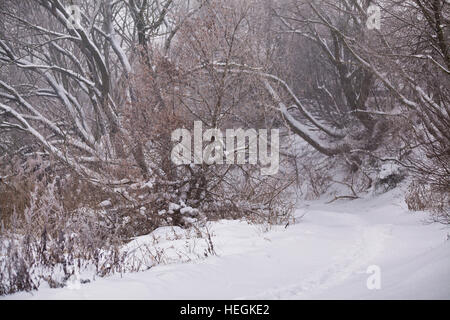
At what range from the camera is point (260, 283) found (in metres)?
4.51

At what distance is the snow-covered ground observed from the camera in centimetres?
388

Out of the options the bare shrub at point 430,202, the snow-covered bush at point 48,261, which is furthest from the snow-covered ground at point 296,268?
the bare shrub at point 430,202

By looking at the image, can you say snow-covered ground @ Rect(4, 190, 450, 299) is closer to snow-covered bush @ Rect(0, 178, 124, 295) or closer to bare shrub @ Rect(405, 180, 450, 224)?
snow-covered bush @ Rect(0, 178, 124, 295)

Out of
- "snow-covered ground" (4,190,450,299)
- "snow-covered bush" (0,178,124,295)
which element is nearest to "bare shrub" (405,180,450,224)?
"snow-covered ground" (4,190,450,299)

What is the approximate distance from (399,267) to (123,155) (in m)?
5.95

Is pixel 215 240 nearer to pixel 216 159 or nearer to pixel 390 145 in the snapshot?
pixel 216 159

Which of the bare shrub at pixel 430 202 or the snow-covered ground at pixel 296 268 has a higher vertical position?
the bare shrub at pixel 430 202

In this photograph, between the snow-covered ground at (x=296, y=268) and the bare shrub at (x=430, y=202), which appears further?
the bare shrub at (x=430, y=202)

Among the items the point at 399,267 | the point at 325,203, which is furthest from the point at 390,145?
the point at 399,267

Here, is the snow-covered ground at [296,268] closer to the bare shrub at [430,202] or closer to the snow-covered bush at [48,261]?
the snow-covered bush at [48,261]

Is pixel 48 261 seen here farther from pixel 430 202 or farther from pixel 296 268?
pixel 430 202

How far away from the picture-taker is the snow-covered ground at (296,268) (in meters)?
3.88

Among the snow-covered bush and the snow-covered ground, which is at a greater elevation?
the snow-covered bush

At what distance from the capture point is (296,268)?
16.9ft
